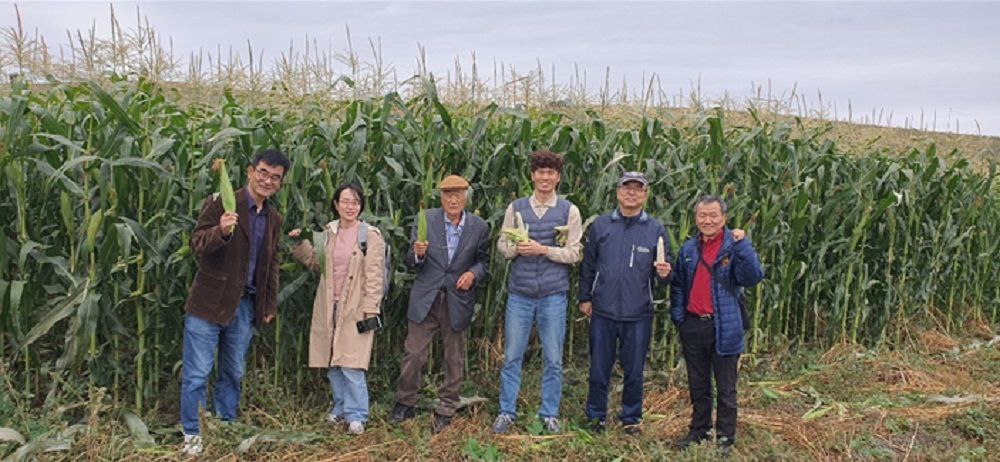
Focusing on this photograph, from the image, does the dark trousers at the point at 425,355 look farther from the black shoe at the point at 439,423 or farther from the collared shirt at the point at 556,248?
the collared shirt at the point at 556,248

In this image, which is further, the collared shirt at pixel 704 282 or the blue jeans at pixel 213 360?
the collared shirt at pixel 704 282

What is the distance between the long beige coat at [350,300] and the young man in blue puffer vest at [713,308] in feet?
6.76

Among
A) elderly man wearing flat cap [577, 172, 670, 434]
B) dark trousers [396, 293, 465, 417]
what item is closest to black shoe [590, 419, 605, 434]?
elderly man wearing flat cap [577, 172, 670, 434]

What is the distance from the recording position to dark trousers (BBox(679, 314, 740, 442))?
4.86 metres

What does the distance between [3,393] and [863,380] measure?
6.91m

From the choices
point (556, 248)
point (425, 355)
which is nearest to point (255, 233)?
point (425, 355)

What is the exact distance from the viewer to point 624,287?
16.3 ft

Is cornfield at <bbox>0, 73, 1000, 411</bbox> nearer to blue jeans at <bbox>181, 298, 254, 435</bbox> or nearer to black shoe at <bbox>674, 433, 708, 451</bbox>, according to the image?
blue jeans at <bbox>181, 298, 254, 435</bbox>

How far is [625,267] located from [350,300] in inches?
74.2

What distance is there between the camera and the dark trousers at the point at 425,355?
17.1ft

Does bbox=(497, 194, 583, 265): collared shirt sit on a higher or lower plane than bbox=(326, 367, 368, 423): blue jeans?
higher

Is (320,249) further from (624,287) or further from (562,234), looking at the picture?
(624,287)

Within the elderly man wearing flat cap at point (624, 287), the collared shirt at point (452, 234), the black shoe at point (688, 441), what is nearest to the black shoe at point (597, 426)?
the elderly man wearing flat cap at point (624, 287)

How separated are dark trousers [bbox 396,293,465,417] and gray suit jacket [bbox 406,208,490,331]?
9 cm
